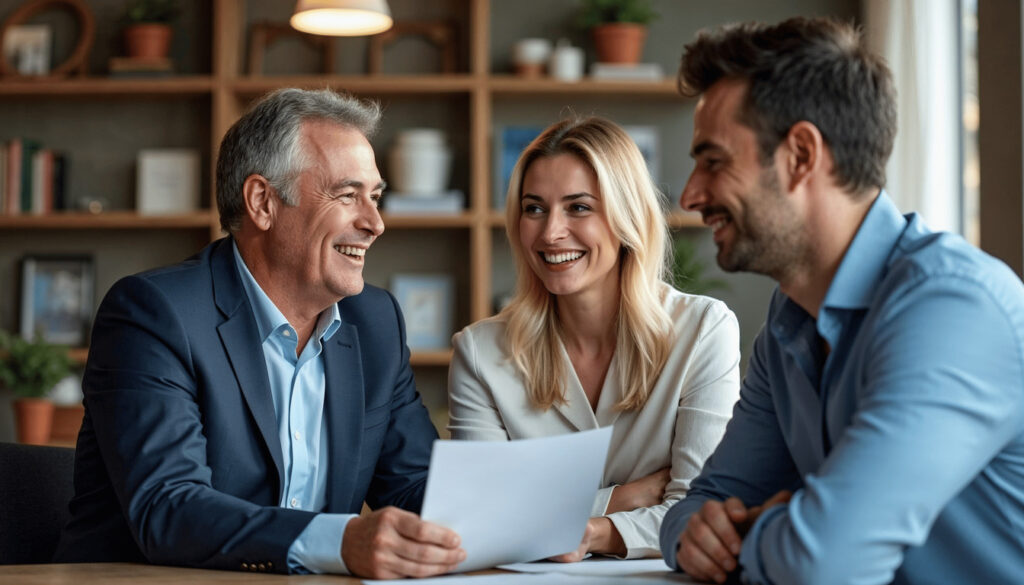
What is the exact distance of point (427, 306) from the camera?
15.5ft

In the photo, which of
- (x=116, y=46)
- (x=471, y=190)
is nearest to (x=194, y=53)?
Answer: (x=116, y=46)

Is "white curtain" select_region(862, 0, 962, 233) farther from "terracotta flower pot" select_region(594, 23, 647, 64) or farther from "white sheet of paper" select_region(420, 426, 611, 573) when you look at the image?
"white sheet of paper" select_region(420, 426, 611, 573)

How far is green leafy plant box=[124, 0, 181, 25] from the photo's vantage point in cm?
466

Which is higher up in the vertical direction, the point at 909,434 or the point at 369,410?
the point at 909,434

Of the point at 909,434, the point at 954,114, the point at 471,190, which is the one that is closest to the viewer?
the point at 909,434

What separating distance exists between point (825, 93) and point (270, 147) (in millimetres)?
1087

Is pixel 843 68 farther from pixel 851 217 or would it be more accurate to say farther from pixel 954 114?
pixel 954 114

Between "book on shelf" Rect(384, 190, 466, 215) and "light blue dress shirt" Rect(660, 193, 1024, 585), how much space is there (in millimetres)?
3213

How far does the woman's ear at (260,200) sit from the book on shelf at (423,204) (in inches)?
97.7

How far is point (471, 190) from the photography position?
4574 millimetres

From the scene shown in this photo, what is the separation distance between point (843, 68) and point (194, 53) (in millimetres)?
3974

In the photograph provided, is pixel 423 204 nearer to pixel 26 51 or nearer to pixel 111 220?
pixel 111 220

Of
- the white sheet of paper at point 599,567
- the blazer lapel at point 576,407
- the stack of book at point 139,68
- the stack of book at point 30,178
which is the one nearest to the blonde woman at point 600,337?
the blazer lapel at point 576,407

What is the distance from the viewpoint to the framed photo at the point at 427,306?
15.5ft
